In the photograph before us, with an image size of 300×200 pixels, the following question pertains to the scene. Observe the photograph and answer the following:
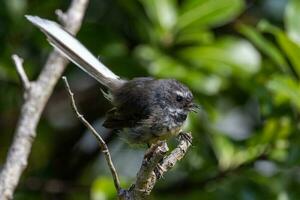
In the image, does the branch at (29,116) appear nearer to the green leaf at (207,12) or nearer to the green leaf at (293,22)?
the green leaf at (207,12)

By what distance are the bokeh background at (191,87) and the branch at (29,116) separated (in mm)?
754

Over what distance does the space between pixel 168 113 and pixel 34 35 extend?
4.38 feet

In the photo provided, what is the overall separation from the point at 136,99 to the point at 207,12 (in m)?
1.03

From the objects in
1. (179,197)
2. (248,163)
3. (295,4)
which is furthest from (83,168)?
(295,4)

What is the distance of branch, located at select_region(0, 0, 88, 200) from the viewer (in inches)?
147

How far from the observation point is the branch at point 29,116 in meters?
3.74

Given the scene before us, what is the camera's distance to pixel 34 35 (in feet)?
16.6

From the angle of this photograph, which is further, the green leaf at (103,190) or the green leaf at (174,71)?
the green leaf at (174,71)

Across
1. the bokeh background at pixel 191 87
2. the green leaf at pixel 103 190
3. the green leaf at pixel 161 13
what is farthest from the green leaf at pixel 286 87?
the green leaf at pixel 103 190

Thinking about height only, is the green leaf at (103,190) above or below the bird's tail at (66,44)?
below

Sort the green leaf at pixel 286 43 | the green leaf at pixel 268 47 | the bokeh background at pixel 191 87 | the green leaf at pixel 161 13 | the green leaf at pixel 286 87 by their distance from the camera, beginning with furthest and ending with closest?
the green leaf at pixel 161 13
the bokeh background at pixel 191 87
the green leaf at pixel 268 47
the green leaf at pixel 286 43
the green leaf at pixel 286 87

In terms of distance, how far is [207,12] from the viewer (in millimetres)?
5023

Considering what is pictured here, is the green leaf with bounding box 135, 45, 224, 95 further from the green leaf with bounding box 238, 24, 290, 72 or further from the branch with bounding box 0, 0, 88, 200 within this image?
the branch with bounding box 0, 0, 88, 200

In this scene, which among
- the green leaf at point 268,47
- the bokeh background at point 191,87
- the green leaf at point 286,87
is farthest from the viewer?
the bokeh background at point 191,87
